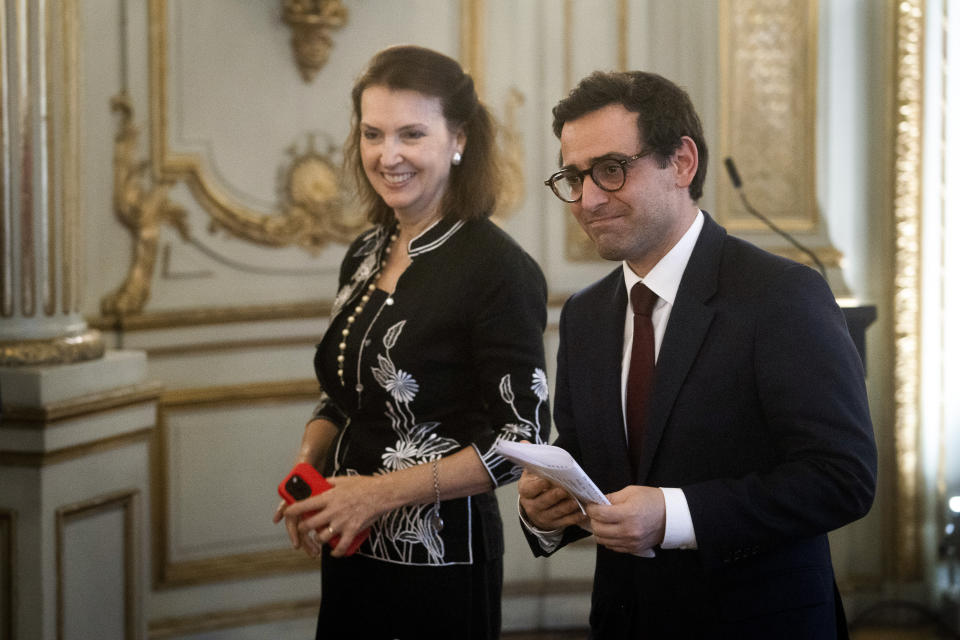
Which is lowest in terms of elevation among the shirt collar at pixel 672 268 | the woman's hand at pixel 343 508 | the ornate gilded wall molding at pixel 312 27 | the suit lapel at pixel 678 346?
the woman's hand at pixel 343 508

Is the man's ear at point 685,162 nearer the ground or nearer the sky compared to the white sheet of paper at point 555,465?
nearer the sky

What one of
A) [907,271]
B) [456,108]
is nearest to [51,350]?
[456,108]

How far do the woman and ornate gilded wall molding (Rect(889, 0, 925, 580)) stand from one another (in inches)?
95.1

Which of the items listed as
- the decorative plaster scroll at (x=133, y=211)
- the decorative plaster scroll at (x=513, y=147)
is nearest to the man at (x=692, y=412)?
the decorative plaster scroll at (x=133, y=211)

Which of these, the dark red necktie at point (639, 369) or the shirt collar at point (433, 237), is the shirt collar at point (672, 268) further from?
the shirt collar at point (433, 237)

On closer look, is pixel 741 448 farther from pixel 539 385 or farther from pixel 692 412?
pixel 539 385

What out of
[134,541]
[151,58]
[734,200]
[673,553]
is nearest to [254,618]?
[134,541]

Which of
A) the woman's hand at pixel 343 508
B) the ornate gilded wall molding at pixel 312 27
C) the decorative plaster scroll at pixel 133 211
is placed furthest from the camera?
the ornate gilded wall molding at pixel 312 27

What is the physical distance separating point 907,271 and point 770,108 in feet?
2.54

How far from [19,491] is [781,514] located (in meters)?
1.99

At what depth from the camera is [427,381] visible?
1.98 meters

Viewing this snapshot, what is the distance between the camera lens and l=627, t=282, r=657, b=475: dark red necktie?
63.7 inches

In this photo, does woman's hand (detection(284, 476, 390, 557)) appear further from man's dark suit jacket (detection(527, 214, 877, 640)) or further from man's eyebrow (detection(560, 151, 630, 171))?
man's eyebrow (detection(560, 151, 630, 171))

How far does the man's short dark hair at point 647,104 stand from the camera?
160 cm
